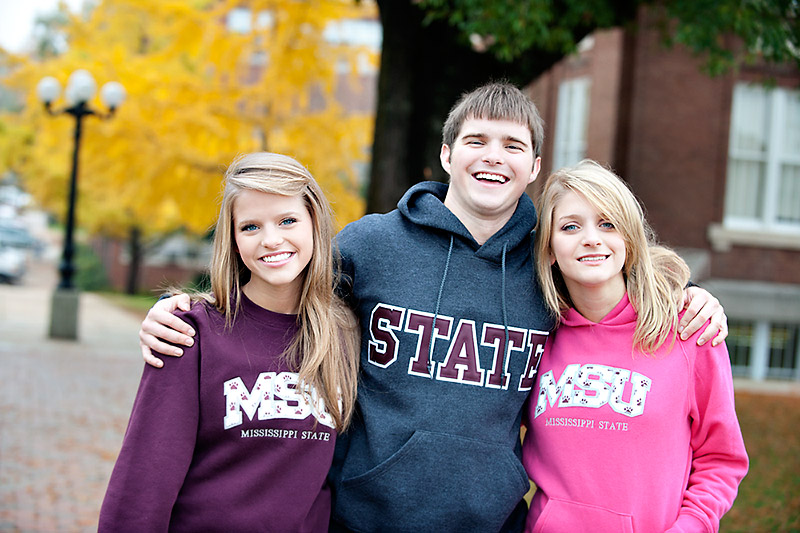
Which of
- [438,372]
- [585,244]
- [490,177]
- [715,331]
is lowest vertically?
[438,372]

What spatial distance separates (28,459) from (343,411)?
501 cm

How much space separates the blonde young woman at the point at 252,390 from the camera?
7.32 feet

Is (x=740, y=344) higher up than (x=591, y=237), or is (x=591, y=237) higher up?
(x=591, y=237)

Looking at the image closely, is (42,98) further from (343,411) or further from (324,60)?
(343,411)

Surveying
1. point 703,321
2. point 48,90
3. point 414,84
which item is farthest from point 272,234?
point 48,90

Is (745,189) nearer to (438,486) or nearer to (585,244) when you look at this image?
(585,244)

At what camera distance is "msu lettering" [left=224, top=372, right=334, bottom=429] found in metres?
2.34

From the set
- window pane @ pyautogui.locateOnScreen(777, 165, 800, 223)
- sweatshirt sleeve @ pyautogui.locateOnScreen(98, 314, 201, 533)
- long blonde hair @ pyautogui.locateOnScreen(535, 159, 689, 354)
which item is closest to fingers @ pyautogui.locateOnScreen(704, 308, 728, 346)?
long blonde hair @ pyautogui.locateOnScreen(535, 159, 689, 354)

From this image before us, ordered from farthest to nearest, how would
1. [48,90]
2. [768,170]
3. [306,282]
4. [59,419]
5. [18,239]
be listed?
[18,239], [768,170], [48,90], [59,419], [306,282]

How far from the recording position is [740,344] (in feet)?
46.3

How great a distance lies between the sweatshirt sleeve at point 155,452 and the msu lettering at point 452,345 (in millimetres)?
669

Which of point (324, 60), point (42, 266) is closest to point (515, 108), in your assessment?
point (324, 60)

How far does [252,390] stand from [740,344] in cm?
1369

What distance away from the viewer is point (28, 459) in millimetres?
6383
